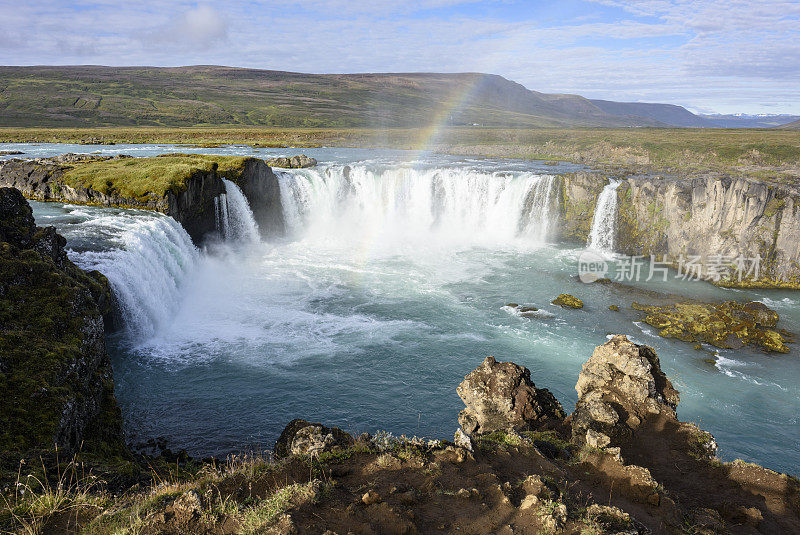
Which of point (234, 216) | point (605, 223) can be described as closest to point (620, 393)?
point (605, 223)

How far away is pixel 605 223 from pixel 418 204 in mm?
18800

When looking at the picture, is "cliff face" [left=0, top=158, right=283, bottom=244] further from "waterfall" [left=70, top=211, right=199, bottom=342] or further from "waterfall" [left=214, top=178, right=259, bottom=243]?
"waterfall" [left=70, top=211, right=199, bottom=342]

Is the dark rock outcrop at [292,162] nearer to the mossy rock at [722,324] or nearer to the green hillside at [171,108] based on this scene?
the mossy rock at [722,324]

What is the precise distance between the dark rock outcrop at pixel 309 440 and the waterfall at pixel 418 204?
111 feet

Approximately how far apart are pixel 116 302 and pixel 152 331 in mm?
2720

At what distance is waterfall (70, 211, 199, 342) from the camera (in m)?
21.0

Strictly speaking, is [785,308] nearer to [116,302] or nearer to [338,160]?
[116,302]

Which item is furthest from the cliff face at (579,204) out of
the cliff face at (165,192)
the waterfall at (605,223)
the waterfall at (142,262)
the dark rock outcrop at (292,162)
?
the waterfall at (142,262)

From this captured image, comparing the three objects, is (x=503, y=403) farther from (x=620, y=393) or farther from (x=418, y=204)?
(x=418, y=204)

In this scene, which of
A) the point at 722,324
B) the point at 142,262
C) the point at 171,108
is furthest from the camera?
the point at 171,108

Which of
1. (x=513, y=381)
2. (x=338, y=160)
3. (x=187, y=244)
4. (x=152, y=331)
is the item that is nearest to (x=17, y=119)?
(x=338, y=160)

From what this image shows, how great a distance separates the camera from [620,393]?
1126 centimetres

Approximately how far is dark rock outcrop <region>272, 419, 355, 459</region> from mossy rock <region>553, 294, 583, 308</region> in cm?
2119

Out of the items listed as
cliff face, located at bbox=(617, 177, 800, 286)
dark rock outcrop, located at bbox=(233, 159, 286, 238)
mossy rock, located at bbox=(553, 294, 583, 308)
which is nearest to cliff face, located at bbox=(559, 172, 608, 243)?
cliff face, located at bbox=(617, 177, 800, 286)
